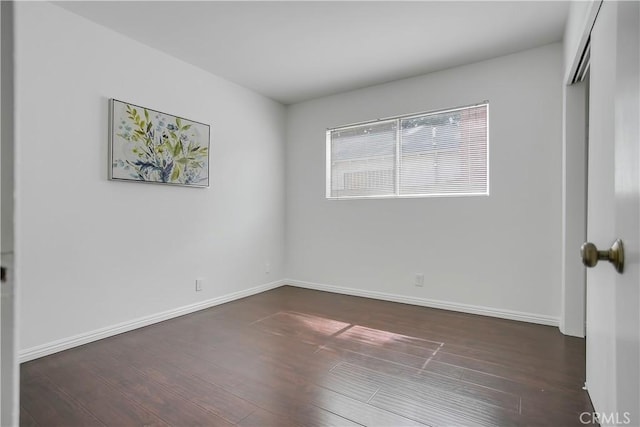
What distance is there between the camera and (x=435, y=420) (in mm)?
1608

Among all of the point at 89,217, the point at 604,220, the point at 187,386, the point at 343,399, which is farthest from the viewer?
the point at 89,217

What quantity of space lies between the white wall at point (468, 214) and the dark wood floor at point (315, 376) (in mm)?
466

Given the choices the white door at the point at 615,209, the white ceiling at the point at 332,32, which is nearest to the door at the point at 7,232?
the white door at the point at 615,209

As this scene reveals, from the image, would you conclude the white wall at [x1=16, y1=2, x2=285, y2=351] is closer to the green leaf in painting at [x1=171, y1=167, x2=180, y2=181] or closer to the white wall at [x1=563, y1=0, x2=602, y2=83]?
the green leaf in painting at [x1=171, y1=167, x2=180, y2=181]

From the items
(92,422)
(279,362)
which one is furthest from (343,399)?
(92,422)

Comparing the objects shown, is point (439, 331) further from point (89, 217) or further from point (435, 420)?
point (89, 217)

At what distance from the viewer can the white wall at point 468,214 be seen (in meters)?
3.00

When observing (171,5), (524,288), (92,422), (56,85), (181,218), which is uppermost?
(171,5)

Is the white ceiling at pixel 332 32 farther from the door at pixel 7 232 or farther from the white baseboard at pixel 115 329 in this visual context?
the white baseboard at pixel 115 329

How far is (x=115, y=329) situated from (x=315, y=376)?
181cm

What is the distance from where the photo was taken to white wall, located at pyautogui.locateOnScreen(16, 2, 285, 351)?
231cm

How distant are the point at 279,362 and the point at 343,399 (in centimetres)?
60

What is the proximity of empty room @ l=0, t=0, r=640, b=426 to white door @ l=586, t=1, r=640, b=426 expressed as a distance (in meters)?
0.02

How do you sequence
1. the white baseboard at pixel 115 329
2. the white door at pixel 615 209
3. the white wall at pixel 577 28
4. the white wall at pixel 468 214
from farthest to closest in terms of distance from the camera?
the white wall at pixel 468 214 → the white baseboard at pixel 115 329 → the white wall at pixel 577 28 → the white door at pixel 615 209
